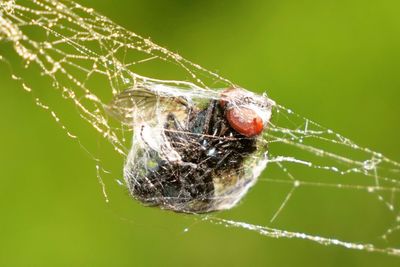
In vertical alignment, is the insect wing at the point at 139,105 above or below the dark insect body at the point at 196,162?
above

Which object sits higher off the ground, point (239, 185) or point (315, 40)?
point (315, 40)

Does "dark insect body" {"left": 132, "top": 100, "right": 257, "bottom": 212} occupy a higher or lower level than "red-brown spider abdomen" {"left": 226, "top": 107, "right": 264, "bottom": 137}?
lower

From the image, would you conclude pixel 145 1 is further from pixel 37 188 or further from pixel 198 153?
pixel 198 153

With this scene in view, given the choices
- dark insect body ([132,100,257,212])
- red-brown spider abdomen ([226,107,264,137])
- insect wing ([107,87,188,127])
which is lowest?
dark insect body ([132,100,257,212])

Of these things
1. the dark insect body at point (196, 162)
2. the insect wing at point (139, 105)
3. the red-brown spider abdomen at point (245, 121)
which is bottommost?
the dark insect body at point (196, 162)

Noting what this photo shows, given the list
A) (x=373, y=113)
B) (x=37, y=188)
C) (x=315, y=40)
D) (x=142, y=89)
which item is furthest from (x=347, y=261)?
(x=142, y=89)
